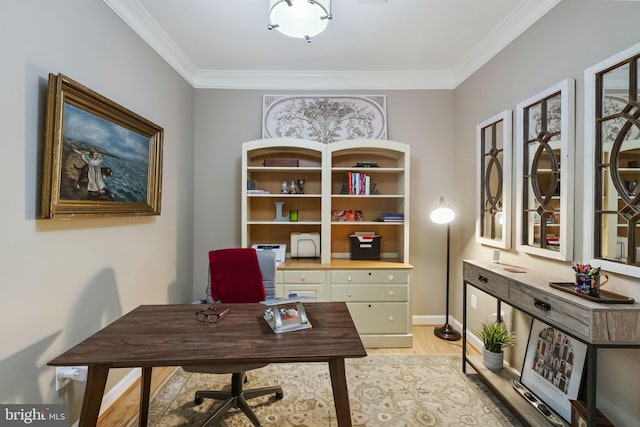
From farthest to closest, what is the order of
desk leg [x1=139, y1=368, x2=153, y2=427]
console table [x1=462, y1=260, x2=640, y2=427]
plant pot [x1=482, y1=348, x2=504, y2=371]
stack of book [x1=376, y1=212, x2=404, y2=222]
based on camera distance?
stack of book [x1=376, y1=212, x2=404, y2=222] < plant pot [x1=482, y1=348, x2=504, y2=371] < desk leg [x1=139, y1=368, x2=153, y2=427] < console table [x1=462, y1=260, x2=640, y2=427]

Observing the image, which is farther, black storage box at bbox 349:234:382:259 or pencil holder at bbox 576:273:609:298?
black storage box at bbox 349:234:382:259

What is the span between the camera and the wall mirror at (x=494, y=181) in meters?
2.27

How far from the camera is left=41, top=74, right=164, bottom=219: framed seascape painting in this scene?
4.70 feet

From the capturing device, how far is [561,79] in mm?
1814

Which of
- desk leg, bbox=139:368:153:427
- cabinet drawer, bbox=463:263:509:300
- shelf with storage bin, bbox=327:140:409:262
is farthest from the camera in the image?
shelf with storage bin, bbox=327:140:409:262

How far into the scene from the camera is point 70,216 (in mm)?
1534

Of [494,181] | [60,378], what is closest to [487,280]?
[494,181]

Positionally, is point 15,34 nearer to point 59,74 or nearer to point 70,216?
point 59,74

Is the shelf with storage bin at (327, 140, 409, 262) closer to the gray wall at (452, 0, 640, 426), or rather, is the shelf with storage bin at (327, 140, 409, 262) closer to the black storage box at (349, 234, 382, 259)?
the black storage box at (349, 234, 382, 259)

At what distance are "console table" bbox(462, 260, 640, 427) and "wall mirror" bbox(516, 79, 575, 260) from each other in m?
0.24

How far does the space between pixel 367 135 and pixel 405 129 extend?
45 centimetres

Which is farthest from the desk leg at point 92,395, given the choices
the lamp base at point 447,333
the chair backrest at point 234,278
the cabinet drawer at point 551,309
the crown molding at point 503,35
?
the crown molding at point 503,35

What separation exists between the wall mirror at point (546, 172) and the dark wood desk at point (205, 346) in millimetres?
1485

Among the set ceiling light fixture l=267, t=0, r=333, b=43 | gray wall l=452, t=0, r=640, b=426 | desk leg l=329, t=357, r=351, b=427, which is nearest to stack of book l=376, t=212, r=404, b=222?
gray wall l=452, t=0, r=640, b=426
